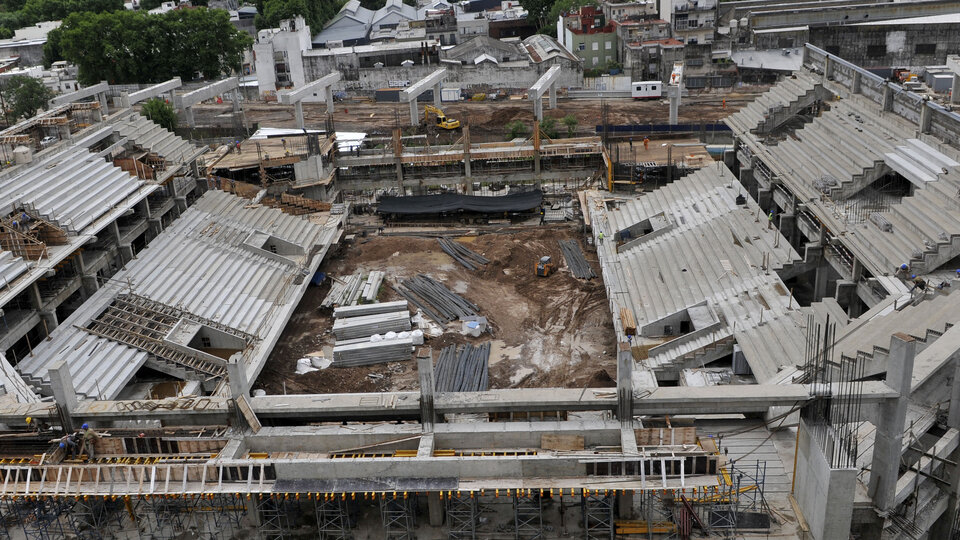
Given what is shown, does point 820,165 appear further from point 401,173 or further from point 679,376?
point 401,173

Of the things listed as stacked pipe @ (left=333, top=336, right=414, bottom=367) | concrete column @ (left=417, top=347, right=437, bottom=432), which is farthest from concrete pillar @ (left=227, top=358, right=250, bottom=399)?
stacked pipe @ (left=333, top=336, right=414, bottom=367)

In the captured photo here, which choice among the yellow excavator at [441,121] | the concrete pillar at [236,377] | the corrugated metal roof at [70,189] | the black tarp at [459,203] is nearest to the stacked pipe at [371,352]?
the concrete pillar at [236,377]

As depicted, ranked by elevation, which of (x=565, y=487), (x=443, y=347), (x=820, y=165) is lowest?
(x=443, y=347)

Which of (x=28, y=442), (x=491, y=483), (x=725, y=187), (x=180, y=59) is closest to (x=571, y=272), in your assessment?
(x=725, y=187)

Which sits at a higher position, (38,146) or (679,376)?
(38,146)

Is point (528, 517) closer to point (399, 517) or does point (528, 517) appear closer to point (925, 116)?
point (399, 517)

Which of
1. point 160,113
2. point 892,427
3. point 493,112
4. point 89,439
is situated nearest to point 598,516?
point 892,427

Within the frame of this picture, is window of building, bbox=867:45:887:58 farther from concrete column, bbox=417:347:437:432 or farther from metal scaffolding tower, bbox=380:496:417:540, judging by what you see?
metal scaffolding tower, bbox=380:496:417:540
